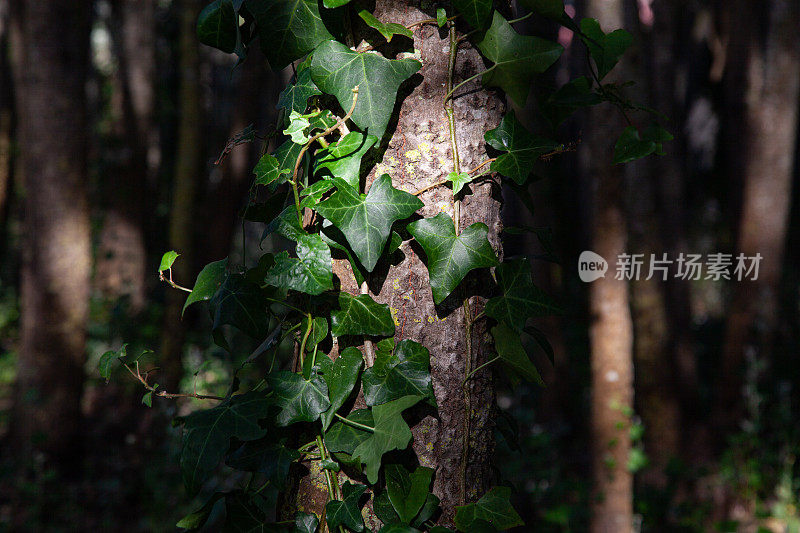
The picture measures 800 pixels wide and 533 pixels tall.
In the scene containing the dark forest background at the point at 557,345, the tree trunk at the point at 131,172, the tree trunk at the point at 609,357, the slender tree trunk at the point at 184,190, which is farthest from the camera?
the tree trunk at the point at 131,172

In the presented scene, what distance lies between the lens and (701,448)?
Answer: 193 inches

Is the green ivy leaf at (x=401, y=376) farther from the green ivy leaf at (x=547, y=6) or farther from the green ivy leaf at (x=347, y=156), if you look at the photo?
the green ivy leaf at (x=547, y=6)

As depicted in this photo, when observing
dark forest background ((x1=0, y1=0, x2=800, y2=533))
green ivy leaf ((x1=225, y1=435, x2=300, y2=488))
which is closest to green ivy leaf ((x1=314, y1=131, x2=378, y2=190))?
green ivy leaf ((x1=225, y1=435, x2=300, y2=488))

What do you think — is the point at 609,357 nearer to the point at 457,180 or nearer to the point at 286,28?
the point at 457,180

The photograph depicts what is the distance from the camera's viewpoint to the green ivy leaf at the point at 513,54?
1.09m

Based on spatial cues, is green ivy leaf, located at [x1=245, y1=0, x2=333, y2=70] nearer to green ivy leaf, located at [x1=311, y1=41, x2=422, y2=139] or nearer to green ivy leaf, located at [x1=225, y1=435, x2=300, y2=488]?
green ivy leaf, located at [x1=311, y1=41, x2=422, y2=139]

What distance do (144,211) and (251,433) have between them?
7303 millimetres

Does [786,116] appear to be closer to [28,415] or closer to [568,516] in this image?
[568,516]

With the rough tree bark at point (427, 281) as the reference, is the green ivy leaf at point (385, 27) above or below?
above

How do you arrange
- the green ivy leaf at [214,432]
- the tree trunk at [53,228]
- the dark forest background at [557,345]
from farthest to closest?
1. the tree trunk at [53,228]
2. the dark forest background at [557,345]
3. the green ivy leaf at [214,432]

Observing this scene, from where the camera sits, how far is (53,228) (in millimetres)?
4367

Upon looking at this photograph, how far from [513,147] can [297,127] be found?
0.37 meters

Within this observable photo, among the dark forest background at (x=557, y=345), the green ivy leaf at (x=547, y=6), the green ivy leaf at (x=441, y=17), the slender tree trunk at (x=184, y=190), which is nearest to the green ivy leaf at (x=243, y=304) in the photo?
the green ivy leaf at (x=441, y=17)

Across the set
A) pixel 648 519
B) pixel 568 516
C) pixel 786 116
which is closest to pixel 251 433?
pixel 568 516
